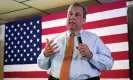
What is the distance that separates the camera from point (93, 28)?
311 cm

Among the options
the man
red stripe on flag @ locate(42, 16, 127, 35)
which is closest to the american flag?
red stripe on flag @ locate(42, 16, 127, 35)

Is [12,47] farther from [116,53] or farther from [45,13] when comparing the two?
[116,53]

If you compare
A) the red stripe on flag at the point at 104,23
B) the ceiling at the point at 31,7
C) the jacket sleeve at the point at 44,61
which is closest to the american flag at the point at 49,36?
the red stripe on flag at the point at 104,23

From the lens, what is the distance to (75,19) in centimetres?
139

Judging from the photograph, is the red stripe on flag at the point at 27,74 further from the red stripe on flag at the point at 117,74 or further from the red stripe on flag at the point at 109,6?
the red stripe on flag at the point at 109,6

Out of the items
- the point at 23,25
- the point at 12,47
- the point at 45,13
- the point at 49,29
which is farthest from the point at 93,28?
the point at 12,47

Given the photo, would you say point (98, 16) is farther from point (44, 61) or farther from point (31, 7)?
point (44, 61)

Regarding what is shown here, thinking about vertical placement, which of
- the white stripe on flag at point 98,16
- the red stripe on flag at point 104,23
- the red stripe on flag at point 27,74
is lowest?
the red stripe on flag at point 27,74

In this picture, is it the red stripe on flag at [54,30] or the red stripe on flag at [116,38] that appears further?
the red stripe on flag at [54,30]

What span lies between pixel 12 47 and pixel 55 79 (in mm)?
2814

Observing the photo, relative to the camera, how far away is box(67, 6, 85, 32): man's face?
4.55ft

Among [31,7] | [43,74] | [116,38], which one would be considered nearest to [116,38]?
[116,38]

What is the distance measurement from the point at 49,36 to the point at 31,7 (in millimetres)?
553

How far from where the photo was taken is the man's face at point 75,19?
1.39 metres
